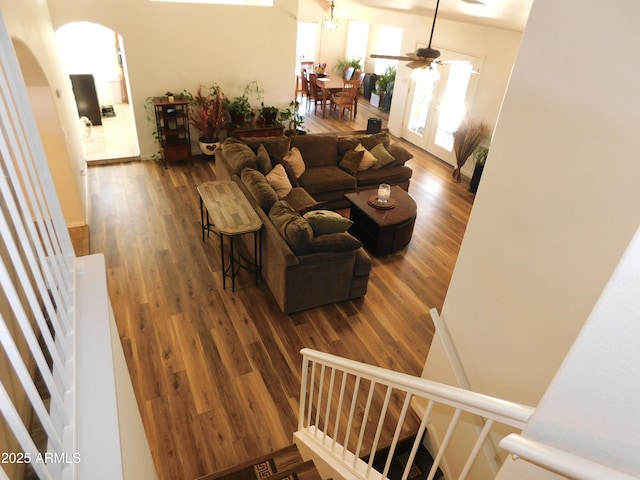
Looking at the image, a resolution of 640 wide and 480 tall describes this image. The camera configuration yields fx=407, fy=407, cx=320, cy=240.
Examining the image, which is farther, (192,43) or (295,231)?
(192,43)

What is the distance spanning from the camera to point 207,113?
7.18 m

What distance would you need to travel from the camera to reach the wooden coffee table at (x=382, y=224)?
5188 mm

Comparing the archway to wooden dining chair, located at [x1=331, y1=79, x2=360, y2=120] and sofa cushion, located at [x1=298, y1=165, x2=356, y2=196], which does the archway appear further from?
wooden dining chair, located at [x1=331, y1=79, x2=360, y2=120]

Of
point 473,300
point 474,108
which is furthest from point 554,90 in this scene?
point 474,108

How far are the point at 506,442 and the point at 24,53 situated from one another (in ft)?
16.5

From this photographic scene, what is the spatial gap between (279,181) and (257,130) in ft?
8.26

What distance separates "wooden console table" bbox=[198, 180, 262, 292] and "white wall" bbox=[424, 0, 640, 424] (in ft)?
7.88

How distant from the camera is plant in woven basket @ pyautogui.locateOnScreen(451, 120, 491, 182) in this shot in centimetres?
728

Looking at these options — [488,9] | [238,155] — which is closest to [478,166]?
[488,9]

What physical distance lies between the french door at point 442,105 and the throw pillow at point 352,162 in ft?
6.64

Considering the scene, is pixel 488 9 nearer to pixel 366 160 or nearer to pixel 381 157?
pixel 381 157

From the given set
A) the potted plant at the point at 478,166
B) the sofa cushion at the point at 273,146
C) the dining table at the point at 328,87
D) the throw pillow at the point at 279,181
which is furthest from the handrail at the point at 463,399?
the dining table at the point at 328,87

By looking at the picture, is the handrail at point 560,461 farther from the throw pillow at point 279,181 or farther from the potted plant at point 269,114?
the potted plant at point 269,114

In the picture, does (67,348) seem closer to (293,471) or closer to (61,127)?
(293,471)
